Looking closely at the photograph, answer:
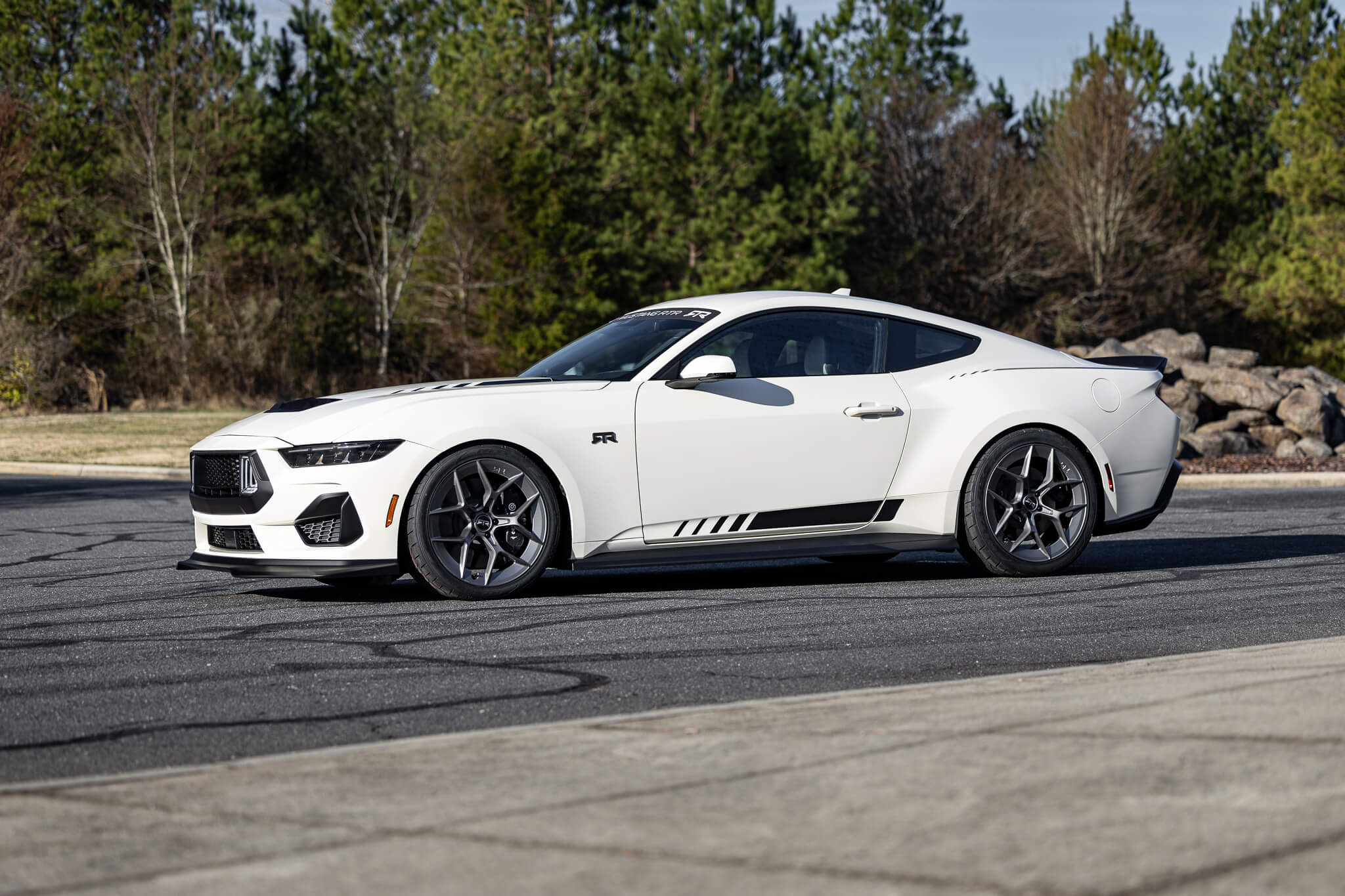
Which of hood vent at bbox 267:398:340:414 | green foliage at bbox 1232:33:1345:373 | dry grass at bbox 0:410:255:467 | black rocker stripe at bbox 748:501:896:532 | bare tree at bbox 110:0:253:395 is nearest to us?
hood vent at bbox 267:398:340:414

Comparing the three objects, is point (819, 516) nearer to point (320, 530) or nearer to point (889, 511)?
point (889, 511)

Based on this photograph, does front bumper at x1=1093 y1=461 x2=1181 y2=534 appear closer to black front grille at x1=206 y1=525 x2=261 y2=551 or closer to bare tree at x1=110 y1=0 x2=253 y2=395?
black front grille at x1=206 y1=525 x2=261 y2=551

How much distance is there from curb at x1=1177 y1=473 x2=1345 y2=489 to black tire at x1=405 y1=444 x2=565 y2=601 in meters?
11.3

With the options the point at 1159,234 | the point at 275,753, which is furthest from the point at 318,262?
the point at 275,753

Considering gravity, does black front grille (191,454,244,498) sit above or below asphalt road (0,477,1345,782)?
above

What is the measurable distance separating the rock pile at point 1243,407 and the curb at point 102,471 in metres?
13.1

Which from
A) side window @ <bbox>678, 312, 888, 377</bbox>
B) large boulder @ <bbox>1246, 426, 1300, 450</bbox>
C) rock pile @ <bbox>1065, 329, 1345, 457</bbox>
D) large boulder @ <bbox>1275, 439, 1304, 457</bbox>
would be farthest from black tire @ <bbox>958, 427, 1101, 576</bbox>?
large boulder @ <bbox>1246, 426, 1300, 450</bbox>

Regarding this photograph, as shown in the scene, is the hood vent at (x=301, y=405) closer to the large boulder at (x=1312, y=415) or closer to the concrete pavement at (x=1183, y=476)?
the concrete pavement at (x=1183, y=476)

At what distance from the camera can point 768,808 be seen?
11.2 ft

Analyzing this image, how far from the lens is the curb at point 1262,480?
17.0 meters

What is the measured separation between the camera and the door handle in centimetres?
807

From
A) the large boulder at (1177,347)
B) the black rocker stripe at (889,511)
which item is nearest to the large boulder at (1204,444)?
the large boulder at (1177,347)

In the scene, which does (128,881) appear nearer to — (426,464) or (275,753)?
(275,753)

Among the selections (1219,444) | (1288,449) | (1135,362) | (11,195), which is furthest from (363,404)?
(11,195)
